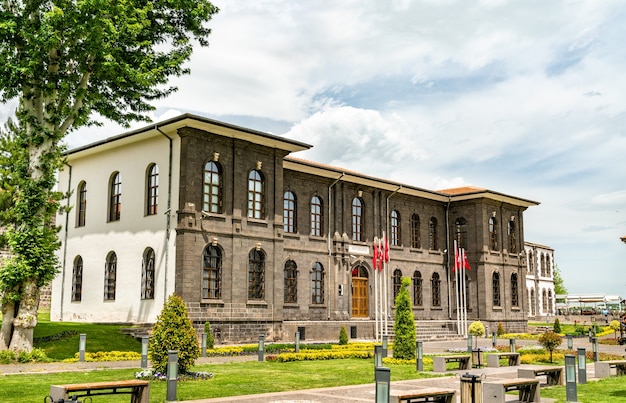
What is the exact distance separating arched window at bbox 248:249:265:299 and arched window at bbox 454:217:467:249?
17.2 m

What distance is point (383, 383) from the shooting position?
8945mm

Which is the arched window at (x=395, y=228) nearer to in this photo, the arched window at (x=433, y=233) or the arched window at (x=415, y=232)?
the arched window at (x=415, y=232)

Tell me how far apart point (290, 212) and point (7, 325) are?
14618 mm

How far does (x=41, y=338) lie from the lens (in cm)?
2356

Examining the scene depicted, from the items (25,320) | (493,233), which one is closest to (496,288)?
(493,233)

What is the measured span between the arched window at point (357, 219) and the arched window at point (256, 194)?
7782 mm

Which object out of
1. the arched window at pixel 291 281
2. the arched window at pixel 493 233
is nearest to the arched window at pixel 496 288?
the arched window at pixel 493 233

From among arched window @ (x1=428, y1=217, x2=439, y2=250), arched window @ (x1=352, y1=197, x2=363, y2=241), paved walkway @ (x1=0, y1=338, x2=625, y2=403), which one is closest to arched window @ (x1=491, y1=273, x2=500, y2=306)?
arched window @ (x1=428, y1=217, x2=439, y2=250)

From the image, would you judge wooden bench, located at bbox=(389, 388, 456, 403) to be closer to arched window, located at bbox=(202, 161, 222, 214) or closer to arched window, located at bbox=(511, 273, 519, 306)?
arched window, located at bbox=(202, 161, 222, 214)

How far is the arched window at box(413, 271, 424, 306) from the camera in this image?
127 feet

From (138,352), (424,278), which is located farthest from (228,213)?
(424,278)

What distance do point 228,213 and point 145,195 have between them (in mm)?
3603

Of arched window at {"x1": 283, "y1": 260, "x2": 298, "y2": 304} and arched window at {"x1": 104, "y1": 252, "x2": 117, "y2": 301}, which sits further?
arched window at {"x1": 283, "y1": 260, "x2": 298, "y2": 304}

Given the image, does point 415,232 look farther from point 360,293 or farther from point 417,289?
point 360,293
